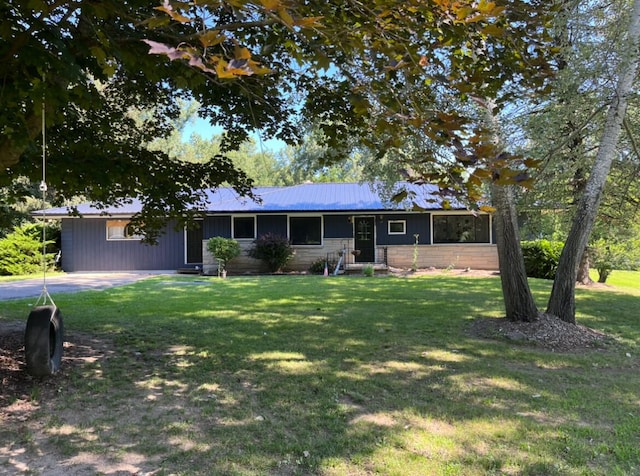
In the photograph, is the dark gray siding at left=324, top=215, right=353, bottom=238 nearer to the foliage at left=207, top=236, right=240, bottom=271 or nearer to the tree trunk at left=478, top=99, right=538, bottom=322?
the foliage at left=207, top=236, right=240, bottom=271

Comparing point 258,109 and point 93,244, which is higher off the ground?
point 258,109

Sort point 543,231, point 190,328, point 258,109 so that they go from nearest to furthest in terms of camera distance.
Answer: point 258,109 < point 190,328 < point 543,231

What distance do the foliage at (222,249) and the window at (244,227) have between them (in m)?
1.57

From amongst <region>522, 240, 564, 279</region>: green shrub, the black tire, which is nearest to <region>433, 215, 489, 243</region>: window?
<region>522, 240, 564, 279</region>: green shrub

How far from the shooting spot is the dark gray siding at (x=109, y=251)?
1995cm

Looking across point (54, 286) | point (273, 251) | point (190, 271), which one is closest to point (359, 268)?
point (273, 251)

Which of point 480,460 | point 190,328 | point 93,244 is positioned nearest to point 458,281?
point 190,328

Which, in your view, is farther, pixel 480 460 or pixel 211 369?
pixel 211 369

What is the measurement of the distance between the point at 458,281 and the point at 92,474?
13.1 metres

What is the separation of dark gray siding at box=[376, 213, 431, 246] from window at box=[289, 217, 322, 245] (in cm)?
256

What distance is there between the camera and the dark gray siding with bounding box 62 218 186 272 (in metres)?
20.0

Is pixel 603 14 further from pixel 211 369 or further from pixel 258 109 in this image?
pixel 211 369

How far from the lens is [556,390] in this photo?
4.47m

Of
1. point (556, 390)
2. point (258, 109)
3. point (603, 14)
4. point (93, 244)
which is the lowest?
point (556, 390)
